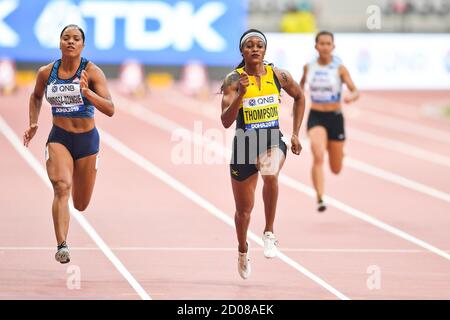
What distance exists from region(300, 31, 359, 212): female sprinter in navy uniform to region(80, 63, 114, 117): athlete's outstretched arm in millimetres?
4830

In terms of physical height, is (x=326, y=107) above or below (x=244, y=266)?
above

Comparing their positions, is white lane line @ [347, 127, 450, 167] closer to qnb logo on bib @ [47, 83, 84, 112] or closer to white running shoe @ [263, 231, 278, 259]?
white running shoe @ [263, 231, 278, 259]

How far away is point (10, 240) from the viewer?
12719 mm

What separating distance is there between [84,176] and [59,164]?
1.45 feet

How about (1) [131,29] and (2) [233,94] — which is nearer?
(2) [233,94]

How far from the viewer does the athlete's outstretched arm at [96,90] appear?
1028 cm

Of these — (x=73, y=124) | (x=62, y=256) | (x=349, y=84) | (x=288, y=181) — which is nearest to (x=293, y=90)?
(x=73, y=124)

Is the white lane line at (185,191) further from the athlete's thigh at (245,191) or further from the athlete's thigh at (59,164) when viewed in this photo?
the athlete's thigh at (59,164)

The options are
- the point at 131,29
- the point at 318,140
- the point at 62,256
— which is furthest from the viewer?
the point at 131,29

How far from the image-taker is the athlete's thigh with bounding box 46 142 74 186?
34.7 ft

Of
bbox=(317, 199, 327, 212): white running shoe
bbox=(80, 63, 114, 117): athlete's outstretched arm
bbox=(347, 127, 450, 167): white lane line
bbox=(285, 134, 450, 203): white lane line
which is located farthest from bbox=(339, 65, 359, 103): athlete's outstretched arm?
bbox=(347, 127, 450, 167): white lane line

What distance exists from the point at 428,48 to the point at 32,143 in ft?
46.6

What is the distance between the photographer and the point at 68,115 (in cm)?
1079

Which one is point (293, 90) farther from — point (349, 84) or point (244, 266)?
point (349, 84)
